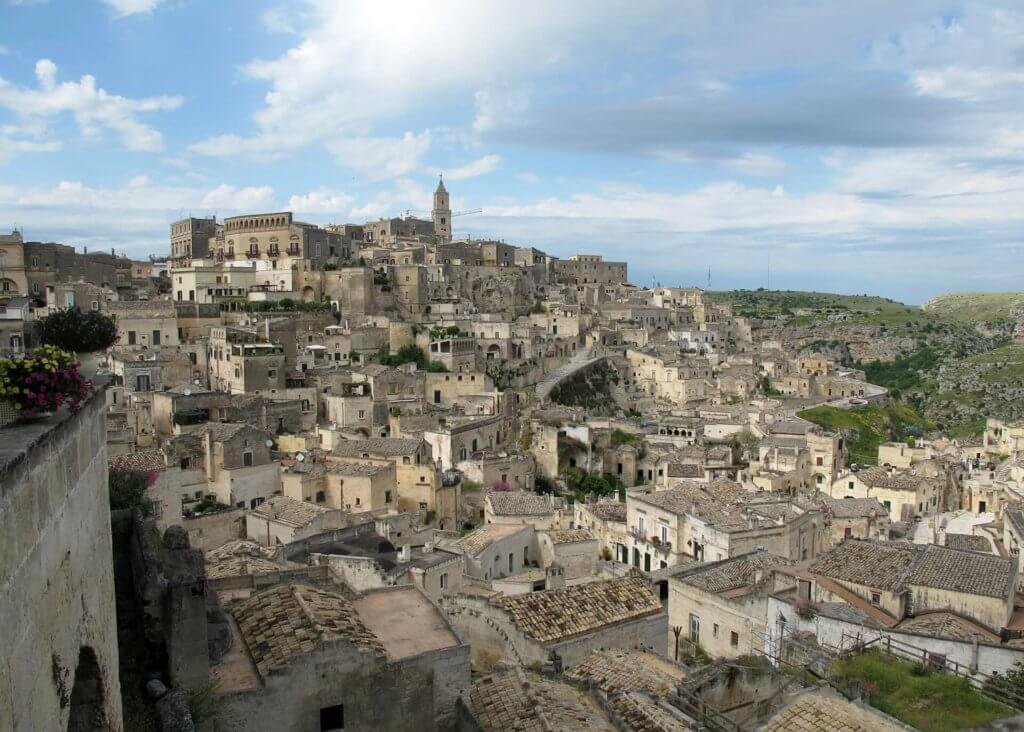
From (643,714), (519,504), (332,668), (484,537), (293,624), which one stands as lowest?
(519,504)

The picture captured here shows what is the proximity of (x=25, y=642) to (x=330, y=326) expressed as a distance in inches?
1680

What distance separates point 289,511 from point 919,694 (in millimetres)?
17661

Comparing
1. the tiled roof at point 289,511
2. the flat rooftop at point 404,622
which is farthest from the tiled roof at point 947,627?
the tiled roof at point 289,511

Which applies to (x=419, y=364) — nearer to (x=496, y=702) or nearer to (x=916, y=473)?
(x=916, y=473)

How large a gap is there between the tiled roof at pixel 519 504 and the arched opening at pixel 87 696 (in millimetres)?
18639

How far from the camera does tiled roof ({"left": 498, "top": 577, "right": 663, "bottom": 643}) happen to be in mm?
14469

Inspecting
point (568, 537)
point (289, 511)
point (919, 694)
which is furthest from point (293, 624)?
point (289, 511)

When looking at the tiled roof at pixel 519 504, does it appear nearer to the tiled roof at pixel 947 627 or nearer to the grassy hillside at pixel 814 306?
the tiled roof at pixel 947 627

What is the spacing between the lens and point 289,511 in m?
23.9

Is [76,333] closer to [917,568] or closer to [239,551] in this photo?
[239,551]

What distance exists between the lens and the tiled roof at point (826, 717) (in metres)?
8.92

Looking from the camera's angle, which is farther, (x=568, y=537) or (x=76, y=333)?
(x=568, y=537)

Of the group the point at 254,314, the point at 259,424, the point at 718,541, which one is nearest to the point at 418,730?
the point at 718,541

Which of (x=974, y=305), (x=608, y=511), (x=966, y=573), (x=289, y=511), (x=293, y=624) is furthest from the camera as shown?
(x=974, y=305)
